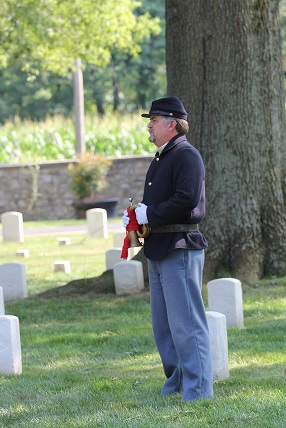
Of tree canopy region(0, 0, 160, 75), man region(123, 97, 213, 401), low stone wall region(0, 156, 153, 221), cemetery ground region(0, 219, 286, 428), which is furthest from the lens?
low stone wall region(0, 156, 153, 221)

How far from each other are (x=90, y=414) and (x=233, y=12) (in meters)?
6.16

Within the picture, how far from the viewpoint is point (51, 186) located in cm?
2834

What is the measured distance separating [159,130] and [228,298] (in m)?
3.12

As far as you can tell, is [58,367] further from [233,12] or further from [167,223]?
[233,12]

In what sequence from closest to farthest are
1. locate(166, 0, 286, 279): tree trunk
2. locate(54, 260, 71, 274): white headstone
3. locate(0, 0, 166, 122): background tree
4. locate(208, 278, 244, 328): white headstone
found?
locate(208, 278, 244, 328): white headstone < locate(166, 0, 286, 279): tree trunk < locate(54, 260, 71, 274): white headstone < locate(0, 0, 166, 122): background tree

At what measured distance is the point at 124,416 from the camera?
21.2 ft

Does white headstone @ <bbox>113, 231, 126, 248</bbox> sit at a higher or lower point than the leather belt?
lower

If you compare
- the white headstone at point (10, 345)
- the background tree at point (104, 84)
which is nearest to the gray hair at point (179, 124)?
the white headstone at point (10, 345)

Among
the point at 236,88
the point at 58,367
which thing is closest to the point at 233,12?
the point at 236,88

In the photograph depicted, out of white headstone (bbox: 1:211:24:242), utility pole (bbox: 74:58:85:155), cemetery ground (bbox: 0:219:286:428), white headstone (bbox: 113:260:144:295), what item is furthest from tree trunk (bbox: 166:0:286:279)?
utility pole (bbox: 74:58:85:155)

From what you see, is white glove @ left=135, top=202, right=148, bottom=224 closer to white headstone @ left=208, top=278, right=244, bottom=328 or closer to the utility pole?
→ white headstone @ left=208, top=278, right=244, bottom=328

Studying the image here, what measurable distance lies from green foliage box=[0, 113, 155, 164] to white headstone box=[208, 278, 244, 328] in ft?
70.9

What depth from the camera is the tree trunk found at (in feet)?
37.8

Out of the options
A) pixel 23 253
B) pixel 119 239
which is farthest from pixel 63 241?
pixel 119 239
